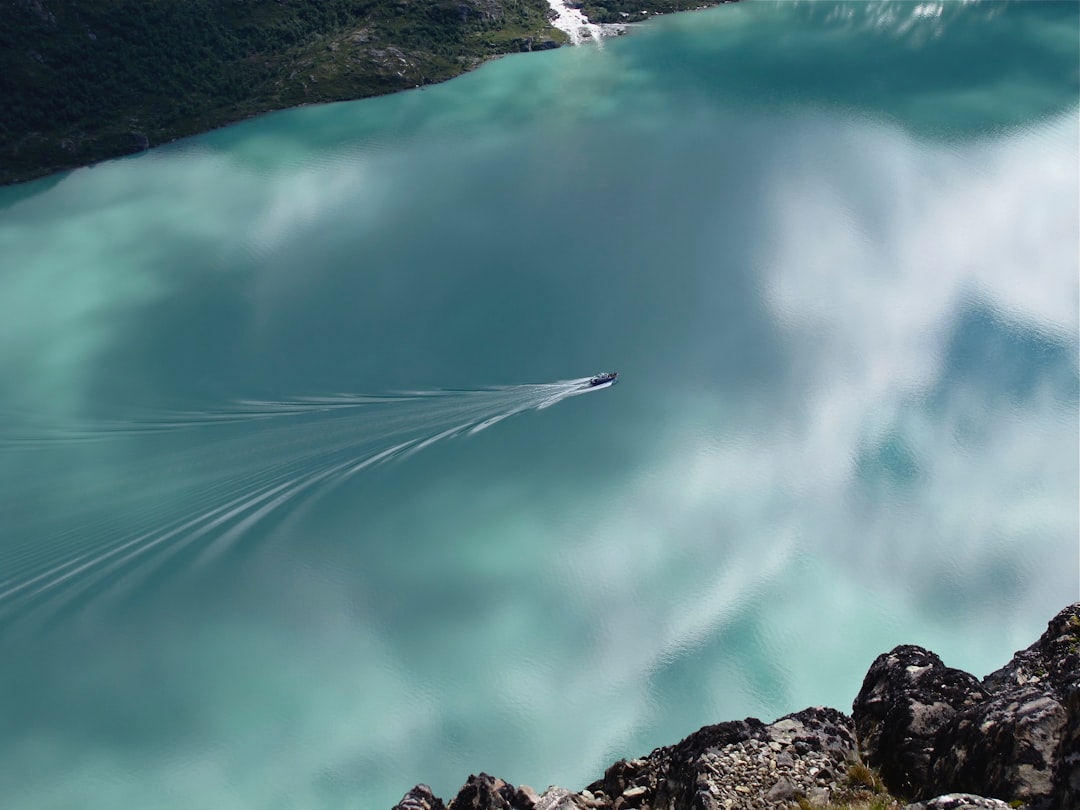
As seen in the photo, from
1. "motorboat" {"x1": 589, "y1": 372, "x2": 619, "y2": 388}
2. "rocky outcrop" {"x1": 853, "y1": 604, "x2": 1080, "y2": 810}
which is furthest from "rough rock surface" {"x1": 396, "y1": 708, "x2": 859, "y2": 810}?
"motorboat" {"x1": 589, "y1": 372, "x2": 619, "y2": 388}

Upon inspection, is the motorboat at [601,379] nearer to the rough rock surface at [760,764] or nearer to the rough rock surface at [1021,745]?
the rough rock surface at [760,764]

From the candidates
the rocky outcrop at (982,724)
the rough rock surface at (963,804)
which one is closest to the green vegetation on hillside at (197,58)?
the rocky outcrop at (982,724)

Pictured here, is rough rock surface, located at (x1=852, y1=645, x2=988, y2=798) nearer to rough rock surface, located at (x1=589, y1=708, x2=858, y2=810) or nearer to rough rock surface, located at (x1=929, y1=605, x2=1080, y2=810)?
rough rock surface, located at (x1=589, y1=708, x2=858, y2=810)

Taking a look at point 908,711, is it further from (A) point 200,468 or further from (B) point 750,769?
(A) point 200,468

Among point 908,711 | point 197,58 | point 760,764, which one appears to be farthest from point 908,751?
point 197,58

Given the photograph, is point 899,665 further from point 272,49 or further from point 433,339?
point 272,49

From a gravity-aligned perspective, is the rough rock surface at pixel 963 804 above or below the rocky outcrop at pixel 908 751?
below
